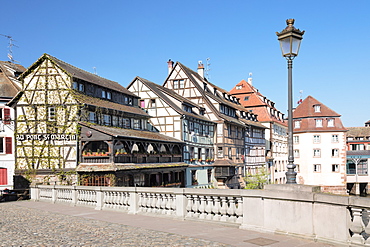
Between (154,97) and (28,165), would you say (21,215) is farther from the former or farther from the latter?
(154,97)

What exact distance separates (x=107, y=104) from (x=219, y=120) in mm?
15262

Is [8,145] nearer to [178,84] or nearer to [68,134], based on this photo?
[68,134]

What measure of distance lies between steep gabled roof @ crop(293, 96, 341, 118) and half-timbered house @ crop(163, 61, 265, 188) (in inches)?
619

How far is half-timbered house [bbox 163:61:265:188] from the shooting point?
43.7 metres

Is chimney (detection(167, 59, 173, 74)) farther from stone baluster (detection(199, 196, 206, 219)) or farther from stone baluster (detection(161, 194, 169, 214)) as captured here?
stone baluster (detection(199, 196, 206, 219))

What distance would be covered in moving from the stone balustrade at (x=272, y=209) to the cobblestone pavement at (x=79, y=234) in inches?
57.1

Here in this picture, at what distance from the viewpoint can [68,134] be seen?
29.3m

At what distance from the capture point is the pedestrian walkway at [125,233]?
7918 millimetres

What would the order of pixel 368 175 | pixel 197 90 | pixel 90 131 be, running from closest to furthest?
1. pixel 90 131
2. pixel 197 90
3. pixel 368 175

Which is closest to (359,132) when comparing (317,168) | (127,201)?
(317,168)

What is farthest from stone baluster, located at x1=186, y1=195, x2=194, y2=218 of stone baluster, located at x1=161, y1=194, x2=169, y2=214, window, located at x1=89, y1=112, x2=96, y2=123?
window, located at x1=89, y1=112, x2=96, y2=123

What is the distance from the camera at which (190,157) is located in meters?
39.2

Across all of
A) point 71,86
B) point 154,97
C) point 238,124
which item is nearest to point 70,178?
point 71,86

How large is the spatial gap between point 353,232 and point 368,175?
5874 cm
